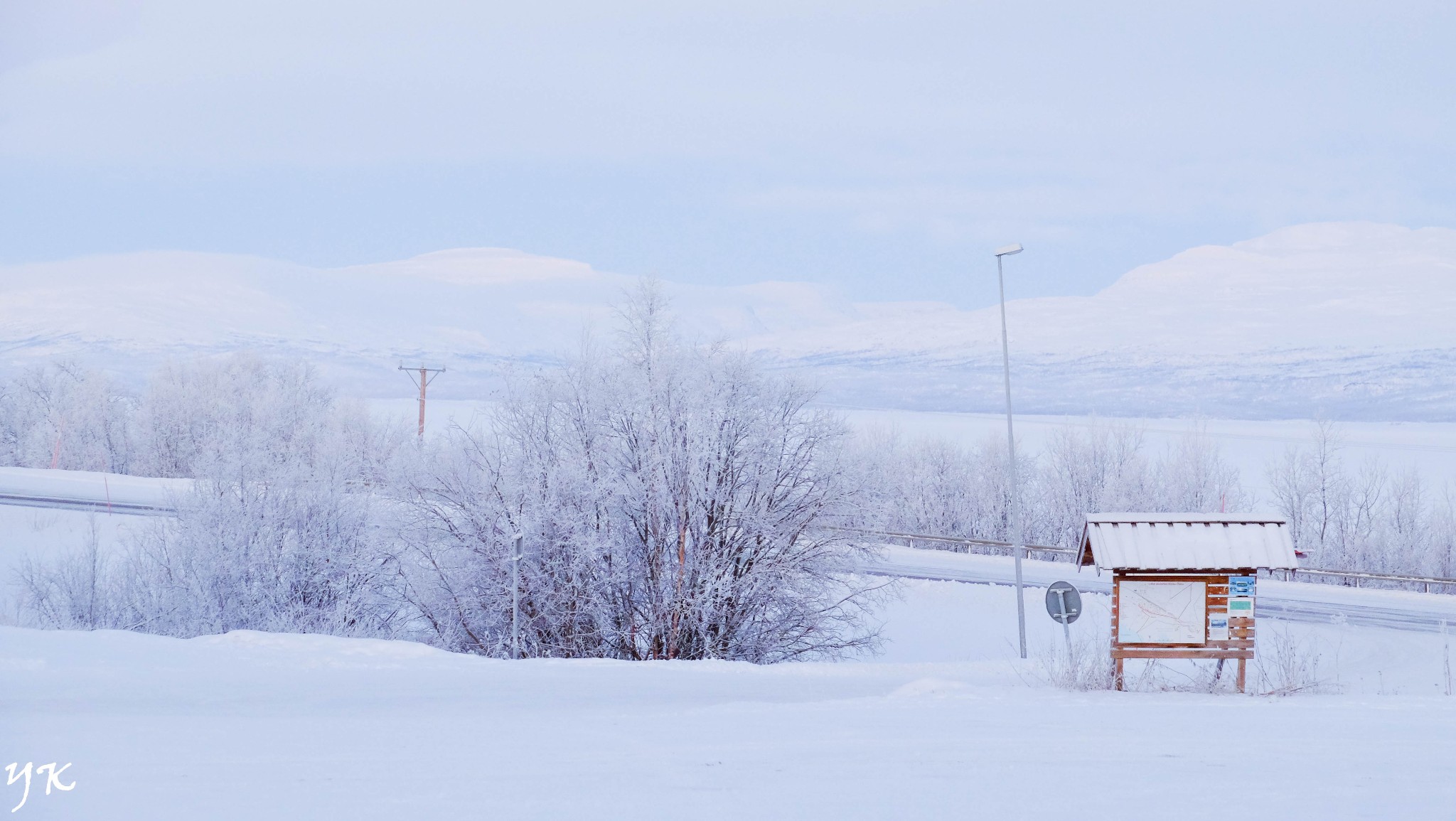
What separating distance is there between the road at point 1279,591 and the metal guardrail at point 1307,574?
50 centimetres

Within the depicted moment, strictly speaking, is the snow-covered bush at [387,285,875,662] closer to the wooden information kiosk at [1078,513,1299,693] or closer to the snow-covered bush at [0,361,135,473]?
the wooden information kiosk at [1078,513,1299,693]

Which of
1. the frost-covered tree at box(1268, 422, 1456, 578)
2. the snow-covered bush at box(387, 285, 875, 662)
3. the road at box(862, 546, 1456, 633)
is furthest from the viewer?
the frost-covered tree at box(1268, 422, 1456, 578)

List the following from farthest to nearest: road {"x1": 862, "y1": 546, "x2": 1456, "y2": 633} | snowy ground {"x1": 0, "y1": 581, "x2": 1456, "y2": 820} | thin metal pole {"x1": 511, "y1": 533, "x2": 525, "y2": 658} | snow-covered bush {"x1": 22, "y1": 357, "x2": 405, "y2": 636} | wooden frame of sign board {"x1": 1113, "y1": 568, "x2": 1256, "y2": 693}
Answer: snow-covered bush {"x1": 22, "y1": 357, "x2": 405, "y2": 636} → road {"x1": 862, "y1": 546, "x2": 1456, "y2": 633} → thin metal pole {"x1": 511, "y1": 533, "x2": 525, "y2": 658} → wooden frame of sign board {"x1": 1113, "y1": 568, "x2": 1256, "y2": 693} → snowy ground {"x1": 0, "y1": 581, "x2": 1456, "y2": 820}

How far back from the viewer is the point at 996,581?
35.8 metres

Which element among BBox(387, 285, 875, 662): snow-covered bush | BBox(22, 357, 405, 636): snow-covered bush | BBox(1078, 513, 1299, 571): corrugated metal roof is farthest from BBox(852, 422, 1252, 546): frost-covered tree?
BBox(1078, 513, 1299, 571): corrugated metal roof

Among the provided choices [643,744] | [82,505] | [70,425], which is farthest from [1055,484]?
[70,425]

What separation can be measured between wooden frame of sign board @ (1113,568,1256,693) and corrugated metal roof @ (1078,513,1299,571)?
0.61ft

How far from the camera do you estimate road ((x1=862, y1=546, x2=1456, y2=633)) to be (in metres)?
31.1

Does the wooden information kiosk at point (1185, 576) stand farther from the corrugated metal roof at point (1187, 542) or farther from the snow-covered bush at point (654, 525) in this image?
the snow-covered bush at point (654, 525)

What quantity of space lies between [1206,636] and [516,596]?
15474 mm

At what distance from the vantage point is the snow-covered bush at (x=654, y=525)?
27281mm

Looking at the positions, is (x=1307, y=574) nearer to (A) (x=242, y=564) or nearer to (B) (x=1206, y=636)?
(B) (x=1206, y=636)

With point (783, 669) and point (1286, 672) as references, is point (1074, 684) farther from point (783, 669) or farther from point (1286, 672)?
point (783, 669)

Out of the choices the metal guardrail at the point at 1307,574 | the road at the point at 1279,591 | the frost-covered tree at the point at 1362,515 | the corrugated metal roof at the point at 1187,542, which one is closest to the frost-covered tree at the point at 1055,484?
the frost-covered tree at the point at 1362,515
